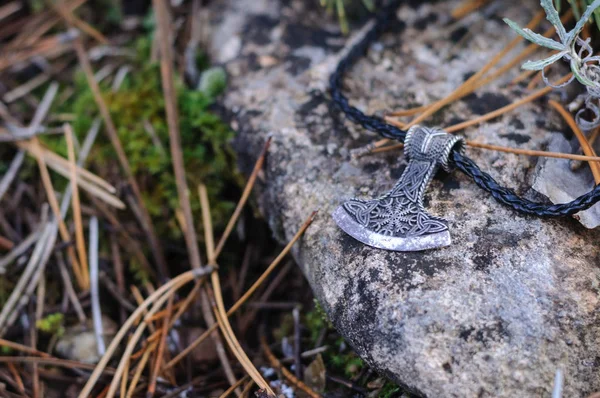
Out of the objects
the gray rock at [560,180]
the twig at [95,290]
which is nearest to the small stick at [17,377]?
the twig at [95,290]

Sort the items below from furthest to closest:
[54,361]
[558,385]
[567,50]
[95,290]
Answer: [95,290]
[54,361]
[567,50]
[558,385]

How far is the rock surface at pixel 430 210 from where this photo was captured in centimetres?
170

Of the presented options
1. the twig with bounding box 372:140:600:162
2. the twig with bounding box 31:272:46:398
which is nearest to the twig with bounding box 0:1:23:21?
the twig with bounding box 31:272:46:398

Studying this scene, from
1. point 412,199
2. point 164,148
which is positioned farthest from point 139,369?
point 412,199

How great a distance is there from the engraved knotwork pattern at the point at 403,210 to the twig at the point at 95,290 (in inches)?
50.3

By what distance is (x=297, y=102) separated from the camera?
8.76ft

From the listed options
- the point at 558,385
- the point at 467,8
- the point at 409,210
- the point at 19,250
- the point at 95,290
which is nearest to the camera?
the point at 558,385

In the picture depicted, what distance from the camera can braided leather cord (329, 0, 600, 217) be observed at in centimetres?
185

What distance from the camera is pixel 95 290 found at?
2.59 meters

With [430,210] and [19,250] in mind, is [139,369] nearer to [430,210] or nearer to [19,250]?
[19,250]

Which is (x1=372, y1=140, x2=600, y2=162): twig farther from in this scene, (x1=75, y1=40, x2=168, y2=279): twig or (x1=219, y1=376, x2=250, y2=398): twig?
(x1=75, y1=40, x2=168, y2=279): twig

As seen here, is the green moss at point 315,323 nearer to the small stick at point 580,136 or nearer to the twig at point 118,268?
the twig at point 118,268

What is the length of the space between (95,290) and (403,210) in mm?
1525

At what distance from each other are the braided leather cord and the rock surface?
0.06 metres
